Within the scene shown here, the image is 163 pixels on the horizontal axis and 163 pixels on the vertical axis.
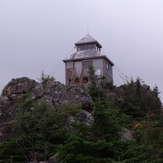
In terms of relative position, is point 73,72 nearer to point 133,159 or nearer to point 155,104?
point 155,104

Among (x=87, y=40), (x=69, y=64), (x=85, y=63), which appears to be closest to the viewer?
(x=85, y=63)

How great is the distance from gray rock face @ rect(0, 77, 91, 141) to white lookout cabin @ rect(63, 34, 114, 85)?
7482mm

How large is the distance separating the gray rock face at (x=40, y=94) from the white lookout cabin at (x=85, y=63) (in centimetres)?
748

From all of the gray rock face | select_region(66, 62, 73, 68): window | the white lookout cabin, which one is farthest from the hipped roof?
the gray rock face

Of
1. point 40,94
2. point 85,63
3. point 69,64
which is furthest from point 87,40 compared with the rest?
point 40,94

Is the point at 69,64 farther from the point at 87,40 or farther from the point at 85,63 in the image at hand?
the point at 87,40

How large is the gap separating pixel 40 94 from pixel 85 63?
32.1 feet

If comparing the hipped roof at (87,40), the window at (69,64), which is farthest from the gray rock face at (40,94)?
the hipped roof at (87,40)

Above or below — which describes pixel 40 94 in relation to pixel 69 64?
below

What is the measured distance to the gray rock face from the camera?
16334mm

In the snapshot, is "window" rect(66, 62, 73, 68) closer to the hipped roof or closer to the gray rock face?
the hipped roof

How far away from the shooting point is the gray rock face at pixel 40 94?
16.3 metres

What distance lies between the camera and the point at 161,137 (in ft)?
42.9

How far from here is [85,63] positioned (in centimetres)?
2669
